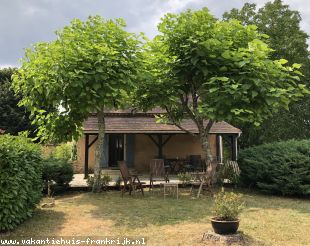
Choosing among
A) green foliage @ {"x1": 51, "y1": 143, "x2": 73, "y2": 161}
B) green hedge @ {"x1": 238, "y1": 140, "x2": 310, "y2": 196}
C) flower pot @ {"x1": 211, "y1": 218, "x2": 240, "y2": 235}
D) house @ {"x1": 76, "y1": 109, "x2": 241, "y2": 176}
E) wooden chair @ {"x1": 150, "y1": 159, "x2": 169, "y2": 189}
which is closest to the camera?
flower pot @ {"x1": 211, "y1": 218, "x2": 240, "y2": 235}

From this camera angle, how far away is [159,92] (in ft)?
37.4

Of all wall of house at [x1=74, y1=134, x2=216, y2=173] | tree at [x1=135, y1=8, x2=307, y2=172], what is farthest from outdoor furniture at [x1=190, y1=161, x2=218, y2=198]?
wall of house at [x1=74, y1=134, x2=216, y2=173]

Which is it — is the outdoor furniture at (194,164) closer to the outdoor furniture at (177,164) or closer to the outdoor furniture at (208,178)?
the outdoor furniture at (177,164)

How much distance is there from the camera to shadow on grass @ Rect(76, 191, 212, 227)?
7945 millimetres

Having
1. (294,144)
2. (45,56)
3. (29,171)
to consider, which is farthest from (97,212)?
(294,144)

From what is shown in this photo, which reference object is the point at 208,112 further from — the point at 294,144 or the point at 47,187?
the point at 47,187

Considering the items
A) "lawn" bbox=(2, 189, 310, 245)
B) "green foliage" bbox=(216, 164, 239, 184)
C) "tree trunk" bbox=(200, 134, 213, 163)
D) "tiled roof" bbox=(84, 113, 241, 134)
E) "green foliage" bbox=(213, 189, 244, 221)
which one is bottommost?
"lawn" bbox=(2, 189, 310, 245)

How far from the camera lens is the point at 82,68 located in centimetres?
961

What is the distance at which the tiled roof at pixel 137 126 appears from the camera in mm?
16797

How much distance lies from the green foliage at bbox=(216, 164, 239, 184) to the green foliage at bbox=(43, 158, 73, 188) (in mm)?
5554

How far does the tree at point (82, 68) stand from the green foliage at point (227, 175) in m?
4.93

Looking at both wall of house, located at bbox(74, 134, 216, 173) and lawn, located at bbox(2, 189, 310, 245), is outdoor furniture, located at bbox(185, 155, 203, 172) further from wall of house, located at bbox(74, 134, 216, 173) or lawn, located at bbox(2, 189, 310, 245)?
lawn, located at bbox(2, 189, 310, 245)

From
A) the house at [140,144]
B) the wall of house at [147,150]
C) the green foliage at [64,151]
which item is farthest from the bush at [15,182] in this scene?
the green foliage at [64,151]

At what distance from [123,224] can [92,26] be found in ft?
20.3
